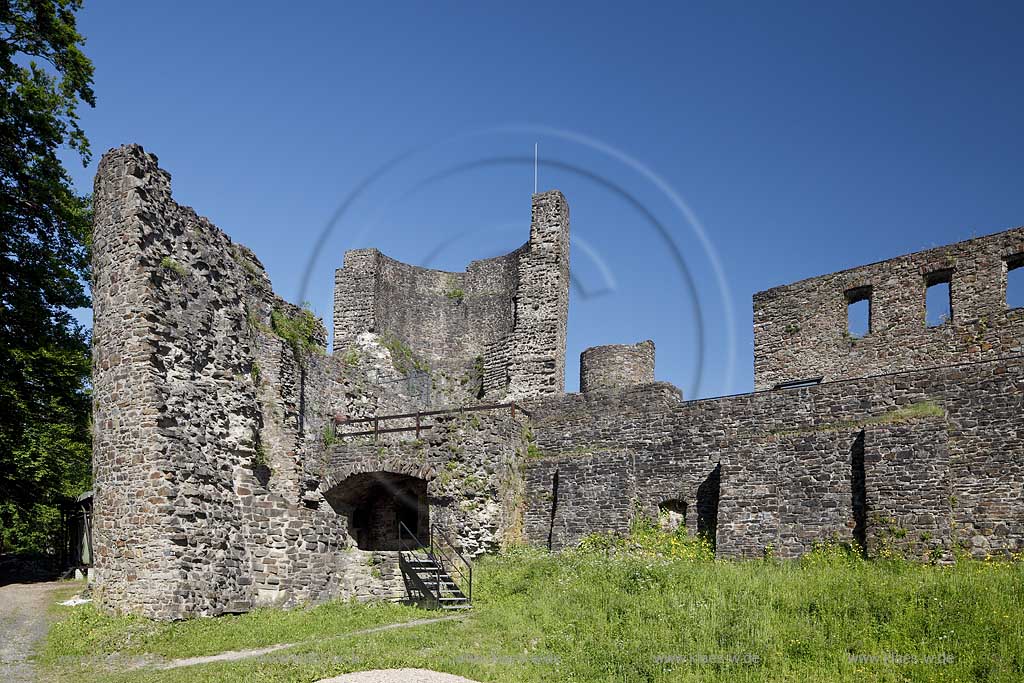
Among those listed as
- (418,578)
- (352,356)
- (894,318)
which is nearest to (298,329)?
(352,356)

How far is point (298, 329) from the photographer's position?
22.3 metres

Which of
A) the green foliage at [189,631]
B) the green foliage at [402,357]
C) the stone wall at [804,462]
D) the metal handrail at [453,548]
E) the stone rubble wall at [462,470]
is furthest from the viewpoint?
the green foliage at [402,357]

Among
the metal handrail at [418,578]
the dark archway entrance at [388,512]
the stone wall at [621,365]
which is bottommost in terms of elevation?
the metal handrail at [418,578]

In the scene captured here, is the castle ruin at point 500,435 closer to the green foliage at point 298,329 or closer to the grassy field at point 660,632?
the green foliage at point 298,329

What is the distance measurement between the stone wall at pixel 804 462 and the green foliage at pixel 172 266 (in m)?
10.1

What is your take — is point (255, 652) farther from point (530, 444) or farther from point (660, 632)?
point (530, 444)

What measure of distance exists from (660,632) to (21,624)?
Result: 12.2m

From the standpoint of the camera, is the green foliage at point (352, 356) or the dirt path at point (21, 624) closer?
the dirt path at point (21, 624)

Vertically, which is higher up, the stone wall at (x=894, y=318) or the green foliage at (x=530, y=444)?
the stone wall at (x=894, y=318)

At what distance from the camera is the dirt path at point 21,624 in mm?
12891

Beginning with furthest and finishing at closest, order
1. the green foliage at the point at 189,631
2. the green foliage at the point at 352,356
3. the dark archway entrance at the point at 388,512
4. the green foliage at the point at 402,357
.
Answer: the green foliage at the point at 402,357 → the green foliage at the point at 352,356 → the dark archway entrance at the point at 388,512 → the green foliage at the point at 189,631

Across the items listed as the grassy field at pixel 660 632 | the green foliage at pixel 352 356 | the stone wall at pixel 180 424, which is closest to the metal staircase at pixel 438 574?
the grassy field at pixel 660 632

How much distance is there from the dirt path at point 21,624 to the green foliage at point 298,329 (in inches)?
316

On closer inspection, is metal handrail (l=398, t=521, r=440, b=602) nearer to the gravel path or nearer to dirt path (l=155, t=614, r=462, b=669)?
dirt path (l=155, t=614, r=462, b=669)
